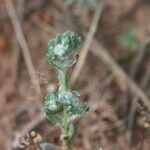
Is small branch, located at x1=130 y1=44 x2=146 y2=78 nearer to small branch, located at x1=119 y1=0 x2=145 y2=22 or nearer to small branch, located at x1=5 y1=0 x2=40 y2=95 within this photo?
small branch, located at x1=119 y1=0 x2=145 y2=22

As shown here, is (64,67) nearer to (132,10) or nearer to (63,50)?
(63,50)

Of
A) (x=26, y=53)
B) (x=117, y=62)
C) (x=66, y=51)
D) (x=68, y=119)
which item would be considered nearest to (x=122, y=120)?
(x=117, y=62)

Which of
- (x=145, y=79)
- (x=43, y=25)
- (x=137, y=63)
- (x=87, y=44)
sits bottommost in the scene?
(x=145, y=79)

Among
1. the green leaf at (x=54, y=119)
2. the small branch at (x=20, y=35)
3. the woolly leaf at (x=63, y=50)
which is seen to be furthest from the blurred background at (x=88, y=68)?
the woolly leaf at (x=63, y=50)

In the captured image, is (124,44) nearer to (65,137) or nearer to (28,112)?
(28,112)

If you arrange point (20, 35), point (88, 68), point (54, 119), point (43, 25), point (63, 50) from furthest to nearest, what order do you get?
point (43, 25) < point (20, 35) < point (88, 68) < point (54, 119) < point (63, 50)

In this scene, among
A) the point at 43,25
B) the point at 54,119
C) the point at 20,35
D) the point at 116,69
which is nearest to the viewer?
the point at 54,119

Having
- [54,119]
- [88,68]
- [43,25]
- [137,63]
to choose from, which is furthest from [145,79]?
[54,119]

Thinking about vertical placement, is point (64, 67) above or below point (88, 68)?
below
